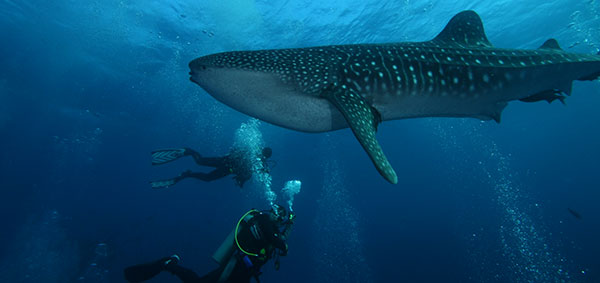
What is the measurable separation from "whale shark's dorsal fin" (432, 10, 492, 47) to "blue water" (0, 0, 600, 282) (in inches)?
566

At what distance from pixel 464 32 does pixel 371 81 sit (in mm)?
2739

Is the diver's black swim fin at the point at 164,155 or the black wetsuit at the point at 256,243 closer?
the black wetsuit at the point at 256,243

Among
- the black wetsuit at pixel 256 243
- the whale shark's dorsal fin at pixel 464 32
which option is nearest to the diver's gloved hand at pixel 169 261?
the black wetsuit at pixel 256 243

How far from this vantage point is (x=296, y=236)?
116 ft

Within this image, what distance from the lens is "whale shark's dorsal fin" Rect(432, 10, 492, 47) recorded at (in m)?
4.44

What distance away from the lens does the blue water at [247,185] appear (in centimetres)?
1934

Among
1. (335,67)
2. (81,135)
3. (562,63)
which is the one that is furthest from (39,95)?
(562,63)

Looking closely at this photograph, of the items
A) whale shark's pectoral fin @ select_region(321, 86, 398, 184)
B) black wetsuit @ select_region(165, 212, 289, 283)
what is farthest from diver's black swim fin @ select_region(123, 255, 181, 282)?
whale shark's pectoral fin @ select_region(321, 86, 398, 184)

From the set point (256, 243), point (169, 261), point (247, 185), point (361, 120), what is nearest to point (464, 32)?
Answer: point (361, 120)

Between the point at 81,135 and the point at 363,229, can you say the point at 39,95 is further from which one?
the point at 363,229

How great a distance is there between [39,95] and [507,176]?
91474 mm

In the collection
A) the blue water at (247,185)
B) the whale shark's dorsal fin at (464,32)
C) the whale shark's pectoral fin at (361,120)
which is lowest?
the blue water at (247,185)

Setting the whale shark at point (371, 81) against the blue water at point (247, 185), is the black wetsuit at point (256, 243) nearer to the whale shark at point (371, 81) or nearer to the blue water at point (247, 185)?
the whale shark at point (371, 81)

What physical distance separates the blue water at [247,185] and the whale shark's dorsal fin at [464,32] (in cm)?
1437
